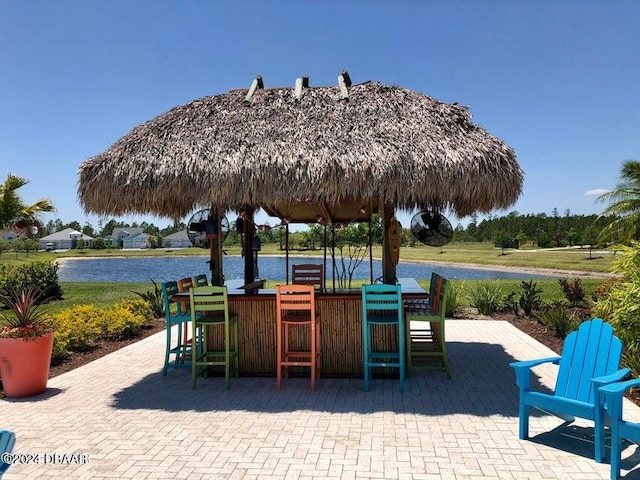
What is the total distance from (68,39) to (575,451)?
1009cm

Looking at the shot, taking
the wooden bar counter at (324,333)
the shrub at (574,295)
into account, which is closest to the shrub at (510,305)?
the shrub at (574,295)

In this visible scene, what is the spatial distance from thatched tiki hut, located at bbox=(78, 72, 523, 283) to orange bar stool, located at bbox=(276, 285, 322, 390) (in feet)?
3.63

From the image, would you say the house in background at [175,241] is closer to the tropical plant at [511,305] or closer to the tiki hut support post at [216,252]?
the tropical plant at [511,305]

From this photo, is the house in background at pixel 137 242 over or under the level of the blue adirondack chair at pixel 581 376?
over

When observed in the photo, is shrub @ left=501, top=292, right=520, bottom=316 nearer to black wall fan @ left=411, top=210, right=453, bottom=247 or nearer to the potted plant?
black wall fan @ left=411, top=210, right=453, bottom=247

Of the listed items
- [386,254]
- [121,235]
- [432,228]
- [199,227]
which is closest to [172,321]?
[199,227]

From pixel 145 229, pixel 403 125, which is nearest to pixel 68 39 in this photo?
pixel 403 125

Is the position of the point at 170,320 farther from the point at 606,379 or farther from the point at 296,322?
the point at 606,379

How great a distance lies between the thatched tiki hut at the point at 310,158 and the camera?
5.01 metres

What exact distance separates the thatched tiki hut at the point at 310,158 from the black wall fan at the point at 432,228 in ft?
4.15

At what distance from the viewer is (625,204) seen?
1414 centimetres

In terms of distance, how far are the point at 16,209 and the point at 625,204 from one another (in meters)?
17.4

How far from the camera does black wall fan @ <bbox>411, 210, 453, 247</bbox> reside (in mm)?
7164

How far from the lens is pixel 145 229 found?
88000 mm
